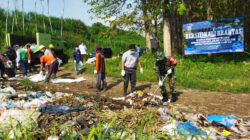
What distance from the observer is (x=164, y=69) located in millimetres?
5656

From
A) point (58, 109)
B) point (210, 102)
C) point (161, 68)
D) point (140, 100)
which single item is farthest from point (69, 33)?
point (58, 109)

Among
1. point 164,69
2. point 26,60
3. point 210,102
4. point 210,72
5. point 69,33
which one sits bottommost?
point 210,102

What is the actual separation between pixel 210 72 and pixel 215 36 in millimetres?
2024

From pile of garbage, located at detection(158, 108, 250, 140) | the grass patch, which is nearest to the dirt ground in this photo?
the grass patch

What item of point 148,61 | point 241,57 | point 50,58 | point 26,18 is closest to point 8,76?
point 50,58

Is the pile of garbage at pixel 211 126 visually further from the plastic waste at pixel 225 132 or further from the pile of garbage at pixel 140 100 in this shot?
the pile of garbage at pixel 140 100

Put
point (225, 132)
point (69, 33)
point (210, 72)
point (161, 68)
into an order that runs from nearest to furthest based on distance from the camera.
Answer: point (225, 132) < point (161, 68) < point (210, 72) < point (69, 33)

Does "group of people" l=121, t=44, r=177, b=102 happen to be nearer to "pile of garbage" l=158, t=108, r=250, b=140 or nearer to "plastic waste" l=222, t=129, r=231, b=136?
"pile of garbage" l=158, t=108, r=250, b=140

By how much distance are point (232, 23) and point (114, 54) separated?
14.3m

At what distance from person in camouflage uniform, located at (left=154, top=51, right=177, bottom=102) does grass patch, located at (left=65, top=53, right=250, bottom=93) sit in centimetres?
180

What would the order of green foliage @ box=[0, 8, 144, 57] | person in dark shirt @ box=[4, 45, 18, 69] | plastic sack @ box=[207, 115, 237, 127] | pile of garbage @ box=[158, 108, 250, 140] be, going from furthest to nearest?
green foliage @ box=[0, 8, 144, 57] < person in dark shirt @ box=[4, 45, 18, 69] < plastic sack @ box=[207, 115, 237, 127] < pile of garbage @ box=[158, 108, 250, 140]

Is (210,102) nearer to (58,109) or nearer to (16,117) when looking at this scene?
(58,109)

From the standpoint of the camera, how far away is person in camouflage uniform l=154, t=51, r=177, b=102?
5410mm

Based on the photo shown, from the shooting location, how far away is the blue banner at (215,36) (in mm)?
8750
